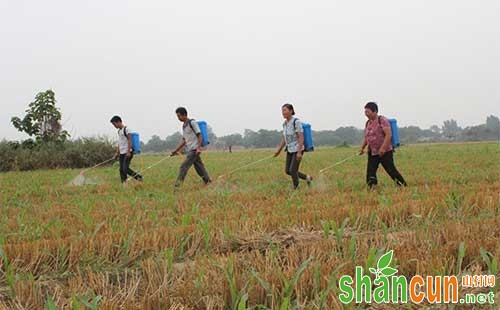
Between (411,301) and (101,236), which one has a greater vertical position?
(101,236)

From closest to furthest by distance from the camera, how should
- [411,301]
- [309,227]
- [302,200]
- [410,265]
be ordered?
[411,301] < [410,265] < [309,227] < [302,200]

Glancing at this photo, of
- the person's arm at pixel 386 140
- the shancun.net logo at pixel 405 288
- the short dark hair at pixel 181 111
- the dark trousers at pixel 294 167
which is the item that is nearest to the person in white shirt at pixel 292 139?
the dark trousers at pixel 294 167

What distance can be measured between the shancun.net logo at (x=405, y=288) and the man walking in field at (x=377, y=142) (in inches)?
179

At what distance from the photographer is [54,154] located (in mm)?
20734

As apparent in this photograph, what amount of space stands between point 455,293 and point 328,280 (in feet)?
2.41

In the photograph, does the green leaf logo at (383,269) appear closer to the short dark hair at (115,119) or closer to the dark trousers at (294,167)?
the dark trousers at (294,167)

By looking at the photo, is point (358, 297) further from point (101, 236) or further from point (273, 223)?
point (101, 236)

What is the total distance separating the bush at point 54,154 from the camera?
64.9ft

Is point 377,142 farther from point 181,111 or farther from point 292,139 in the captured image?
point 181,111

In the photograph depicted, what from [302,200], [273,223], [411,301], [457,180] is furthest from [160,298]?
[457,180]

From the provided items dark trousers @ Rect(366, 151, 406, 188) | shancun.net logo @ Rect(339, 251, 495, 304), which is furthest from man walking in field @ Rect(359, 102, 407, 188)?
shancun.net logo @ Rect(339, 251, 495, 304)

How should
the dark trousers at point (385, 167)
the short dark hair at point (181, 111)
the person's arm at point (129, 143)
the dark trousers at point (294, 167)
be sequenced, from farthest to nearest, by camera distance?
the person's arm at point (129, 143) < the short dark hair at point (181, 111) < the dark trousers at point (294, 167) < the dark trousers at point (385, 167)

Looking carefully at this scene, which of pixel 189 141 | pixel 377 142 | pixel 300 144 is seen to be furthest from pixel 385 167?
pixel 189 141

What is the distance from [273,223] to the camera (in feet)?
13.3
